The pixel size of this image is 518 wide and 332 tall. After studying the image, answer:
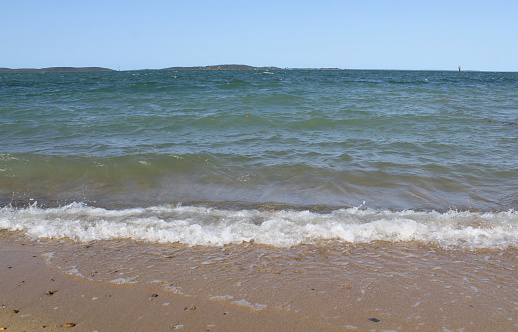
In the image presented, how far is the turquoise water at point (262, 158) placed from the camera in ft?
15.6

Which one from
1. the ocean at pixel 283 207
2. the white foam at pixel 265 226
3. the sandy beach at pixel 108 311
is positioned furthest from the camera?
the white foam at pixel 265 226

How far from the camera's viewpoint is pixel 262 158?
656 cm

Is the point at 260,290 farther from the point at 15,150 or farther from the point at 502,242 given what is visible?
the point at 15,150

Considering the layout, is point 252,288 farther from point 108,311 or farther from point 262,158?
point 262,158

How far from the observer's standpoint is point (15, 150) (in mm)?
7273

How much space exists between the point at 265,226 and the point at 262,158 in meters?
2.98

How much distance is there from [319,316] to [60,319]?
58.1 inches

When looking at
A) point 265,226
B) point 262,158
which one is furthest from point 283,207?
point 262,158

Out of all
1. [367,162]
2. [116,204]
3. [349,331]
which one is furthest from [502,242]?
[116,204]

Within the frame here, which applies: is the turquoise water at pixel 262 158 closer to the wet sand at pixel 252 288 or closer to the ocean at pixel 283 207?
the ocean at pixel 283 207

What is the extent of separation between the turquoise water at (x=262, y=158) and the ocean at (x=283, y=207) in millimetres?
41

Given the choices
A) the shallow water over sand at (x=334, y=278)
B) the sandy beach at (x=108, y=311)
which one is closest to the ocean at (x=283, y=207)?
the shallow water over sand at (x=334, y=278)

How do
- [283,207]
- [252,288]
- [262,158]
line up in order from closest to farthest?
[252,288]
[283,207]
[262,158]

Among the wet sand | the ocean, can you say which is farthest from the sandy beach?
the ocean
